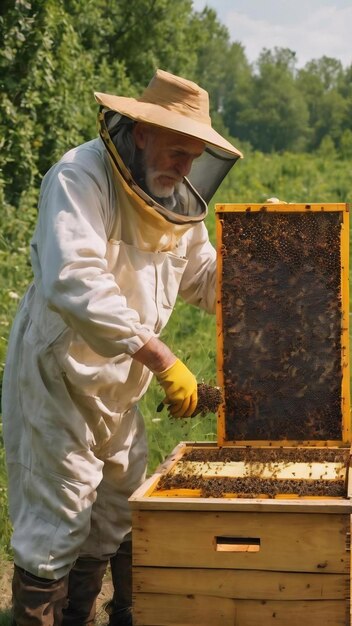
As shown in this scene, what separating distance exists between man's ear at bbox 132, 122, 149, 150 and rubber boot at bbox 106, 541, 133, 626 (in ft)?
4.96

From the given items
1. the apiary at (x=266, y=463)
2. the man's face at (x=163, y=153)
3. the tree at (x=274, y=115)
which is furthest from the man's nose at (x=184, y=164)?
the tree at (x=274, y=115)

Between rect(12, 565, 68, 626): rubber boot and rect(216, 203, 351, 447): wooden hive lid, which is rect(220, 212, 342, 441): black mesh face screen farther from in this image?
rect(12, 565, 68, 626): rubber boot

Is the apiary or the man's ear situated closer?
the apiary

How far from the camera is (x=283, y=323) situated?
352 cm

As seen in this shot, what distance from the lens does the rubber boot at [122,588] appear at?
354 centimetres

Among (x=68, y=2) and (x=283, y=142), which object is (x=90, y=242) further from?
(x=283, y=142)

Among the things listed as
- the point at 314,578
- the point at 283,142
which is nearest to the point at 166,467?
the point at 314,578

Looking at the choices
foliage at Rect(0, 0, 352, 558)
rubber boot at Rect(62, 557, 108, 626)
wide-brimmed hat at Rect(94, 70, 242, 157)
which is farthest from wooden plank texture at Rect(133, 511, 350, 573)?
wide-brimmed hat at Rect(94, 70, 242, 157)

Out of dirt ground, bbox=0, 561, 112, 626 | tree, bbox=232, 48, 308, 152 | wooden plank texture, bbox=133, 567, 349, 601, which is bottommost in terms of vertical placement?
tree, bbox=232, 48, 308, 152

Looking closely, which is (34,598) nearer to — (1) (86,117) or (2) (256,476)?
(2) (256,476)

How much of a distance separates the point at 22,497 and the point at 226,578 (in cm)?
74

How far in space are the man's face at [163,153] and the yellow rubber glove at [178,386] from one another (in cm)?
59

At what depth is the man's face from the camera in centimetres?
291

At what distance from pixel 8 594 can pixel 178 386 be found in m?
1.59
